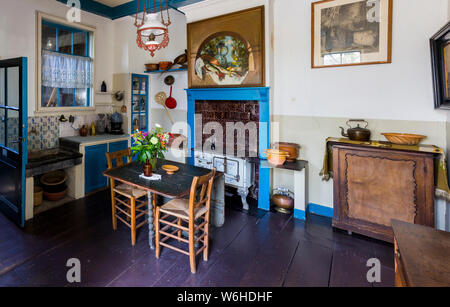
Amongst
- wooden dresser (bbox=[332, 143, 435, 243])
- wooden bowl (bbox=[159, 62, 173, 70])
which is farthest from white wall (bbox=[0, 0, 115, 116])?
wooden dresser (bbox=[332, 143, 435, 243])

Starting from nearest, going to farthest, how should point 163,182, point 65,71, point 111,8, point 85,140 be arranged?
point 163,182 < point 85,140 < point 65,71 < point 111,8

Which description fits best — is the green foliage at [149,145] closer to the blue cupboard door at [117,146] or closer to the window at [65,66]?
the blue cupboard door at [117,146]

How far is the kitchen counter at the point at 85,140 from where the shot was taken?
3.88m

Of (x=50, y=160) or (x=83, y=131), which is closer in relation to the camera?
(x=50, y=160)

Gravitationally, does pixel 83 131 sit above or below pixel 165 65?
below

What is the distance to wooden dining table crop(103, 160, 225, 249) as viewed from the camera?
2344mm

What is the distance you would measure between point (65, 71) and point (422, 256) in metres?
4.79

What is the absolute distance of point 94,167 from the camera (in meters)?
4.06

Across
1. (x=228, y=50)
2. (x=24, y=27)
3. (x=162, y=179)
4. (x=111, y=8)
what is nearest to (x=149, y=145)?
(x=162, y=179)

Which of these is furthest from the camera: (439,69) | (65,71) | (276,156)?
(65,71)

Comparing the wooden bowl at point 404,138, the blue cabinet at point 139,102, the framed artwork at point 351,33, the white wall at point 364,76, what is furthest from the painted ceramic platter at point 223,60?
the wooden bowl at point 404,138

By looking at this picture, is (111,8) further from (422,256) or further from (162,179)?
(422,256)

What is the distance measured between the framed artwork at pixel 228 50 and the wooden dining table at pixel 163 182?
57.0 inches

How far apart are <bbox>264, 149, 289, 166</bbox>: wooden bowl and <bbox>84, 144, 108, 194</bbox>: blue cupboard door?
263 centimetres
